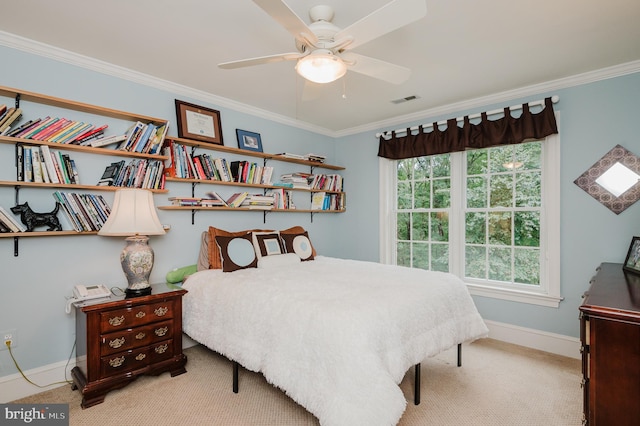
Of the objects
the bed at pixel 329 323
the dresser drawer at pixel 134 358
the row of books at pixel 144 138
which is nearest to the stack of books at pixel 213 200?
the bed at pixel 329 323

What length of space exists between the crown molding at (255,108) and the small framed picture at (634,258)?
55.1 inches

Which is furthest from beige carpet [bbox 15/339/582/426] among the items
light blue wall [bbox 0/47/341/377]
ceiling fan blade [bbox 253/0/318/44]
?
ceiling fan blade [bbox 253/0/318/44]

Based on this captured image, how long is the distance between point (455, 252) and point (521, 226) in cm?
69

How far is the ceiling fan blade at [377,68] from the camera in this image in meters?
1.84

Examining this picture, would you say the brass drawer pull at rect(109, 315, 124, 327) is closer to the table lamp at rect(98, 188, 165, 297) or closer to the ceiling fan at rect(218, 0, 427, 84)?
the table lamp at rect(98, 188, 165, 297)

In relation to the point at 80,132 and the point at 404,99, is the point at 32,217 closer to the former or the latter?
the point at 80,132

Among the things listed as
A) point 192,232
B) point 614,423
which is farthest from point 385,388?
point 192,232

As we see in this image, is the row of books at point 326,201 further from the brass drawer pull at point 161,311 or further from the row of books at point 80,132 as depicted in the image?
the brass drawer pull at point 161,311

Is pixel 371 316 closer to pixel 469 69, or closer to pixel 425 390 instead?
pixel 425 390

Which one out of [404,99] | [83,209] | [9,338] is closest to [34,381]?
[9,338]

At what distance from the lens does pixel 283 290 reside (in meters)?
2.10

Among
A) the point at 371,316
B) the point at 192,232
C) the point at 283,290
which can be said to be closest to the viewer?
the point at 371,316

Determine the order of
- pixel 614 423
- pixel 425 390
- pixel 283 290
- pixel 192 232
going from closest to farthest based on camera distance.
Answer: pixel 614 423, pixel 283 290, pixel 425 390, pixel 192 232

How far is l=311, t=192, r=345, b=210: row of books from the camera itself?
4.19 meters
